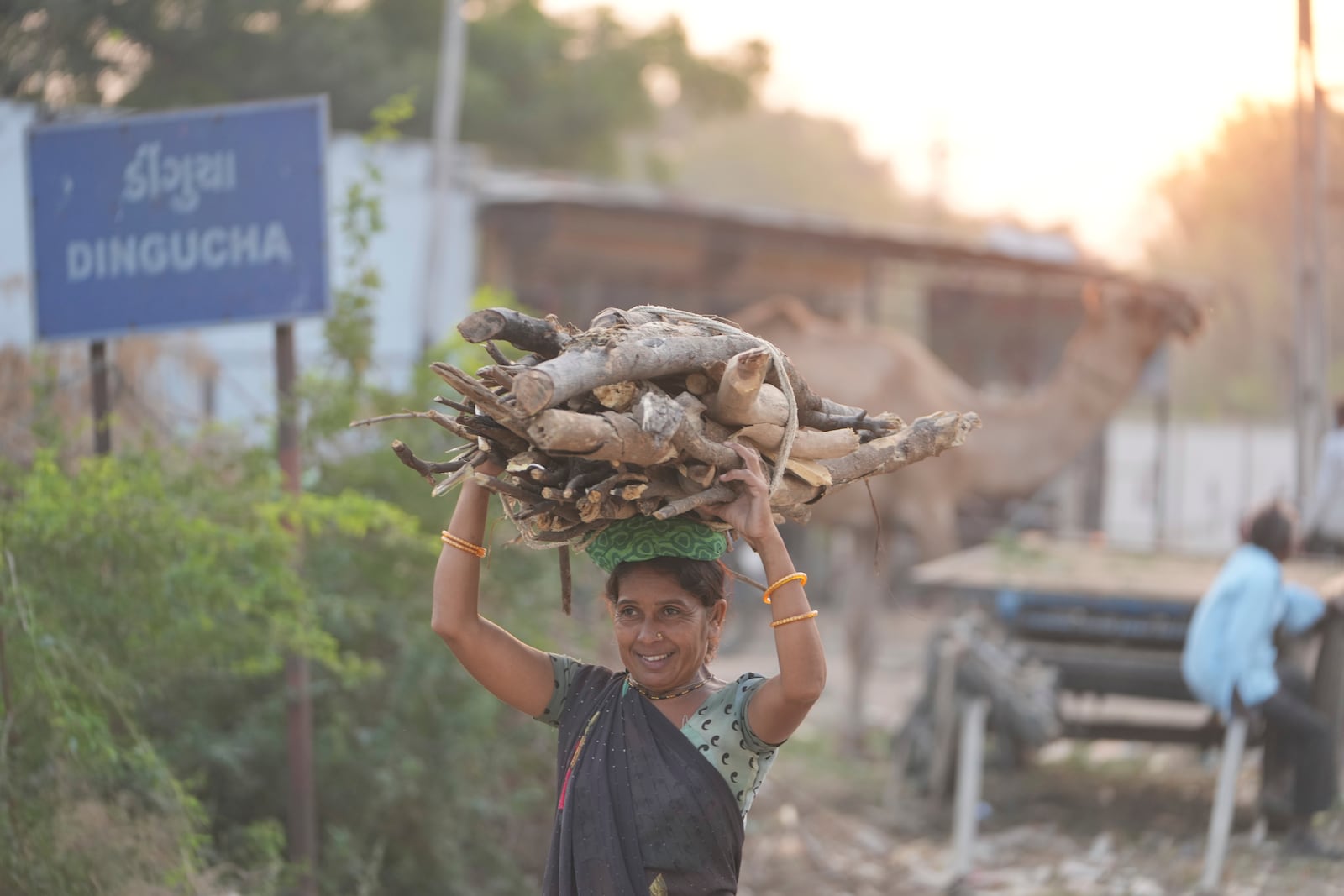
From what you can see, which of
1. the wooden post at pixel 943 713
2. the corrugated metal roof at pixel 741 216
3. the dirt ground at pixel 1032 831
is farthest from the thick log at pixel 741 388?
the corrugated metal roof at pixel 741 216

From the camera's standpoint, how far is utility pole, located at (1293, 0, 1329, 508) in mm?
9828

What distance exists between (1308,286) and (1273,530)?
3797 millimetres

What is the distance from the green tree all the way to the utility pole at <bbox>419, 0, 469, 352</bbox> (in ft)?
→ 5.74

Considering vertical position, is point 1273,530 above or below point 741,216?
below

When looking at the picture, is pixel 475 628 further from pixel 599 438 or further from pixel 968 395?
pixel 968 395

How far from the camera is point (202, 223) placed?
16.5 ft

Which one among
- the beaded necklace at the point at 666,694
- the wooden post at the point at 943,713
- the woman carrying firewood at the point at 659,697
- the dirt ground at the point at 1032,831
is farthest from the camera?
the wooden post at the point at 943,713

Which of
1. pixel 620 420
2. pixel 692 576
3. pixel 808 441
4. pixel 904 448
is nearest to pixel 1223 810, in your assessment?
pixel 904 448

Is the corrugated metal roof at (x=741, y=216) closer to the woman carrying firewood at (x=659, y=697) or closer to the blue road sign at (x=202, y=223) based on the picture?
the blue road sign at (x=202, y=223)

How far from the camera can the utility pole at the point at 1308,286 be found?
9.83 m

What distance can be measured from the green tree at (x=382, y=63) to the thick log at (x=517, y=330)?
3.19 m

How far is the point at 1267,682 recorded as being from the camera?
6.82 metres

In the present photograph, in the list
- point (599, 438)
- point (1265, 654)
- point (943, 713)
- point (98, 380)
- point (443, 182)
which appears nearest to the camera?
point (599, 438)

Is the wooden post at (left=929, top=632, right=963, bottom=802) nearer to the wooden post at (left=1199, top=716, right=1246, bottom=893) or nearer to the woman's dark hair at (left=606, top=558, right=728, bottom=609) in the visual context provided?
the wooden post at (left=1199, top=716, right=1246, bottom=893)
